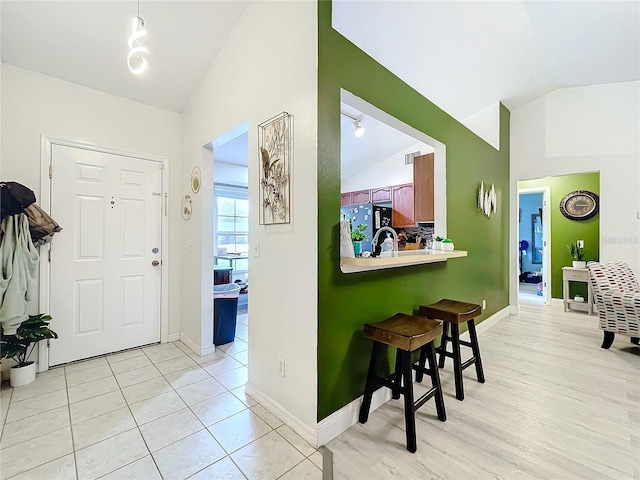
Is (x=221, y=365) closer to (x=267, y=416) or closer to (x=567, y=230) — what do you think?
(x=267, y=416)

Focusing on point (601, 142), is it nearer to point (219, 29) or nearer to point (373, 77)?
point (373, 77)

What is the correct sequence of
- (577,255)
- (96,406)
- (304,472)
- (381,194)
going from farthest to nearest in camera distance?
(381,194) → (577,255) → (96,406) → (304,472)

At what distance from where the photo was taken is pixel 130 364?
271 centimetres

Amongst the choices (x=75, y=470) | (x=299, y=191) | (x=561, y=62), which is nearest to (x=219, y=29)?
(x=299, y=191)

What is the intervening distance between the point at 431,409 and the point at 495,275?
2814 millimetres

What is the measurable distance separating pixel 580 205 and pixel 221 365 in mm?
6036

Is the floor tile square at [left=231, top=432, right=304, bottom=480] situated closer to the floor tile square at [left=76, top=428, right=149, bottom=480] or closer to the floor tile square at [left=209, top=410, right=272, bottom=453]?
the floor tile square at [left=209, top=410, right=272, bottom=453]

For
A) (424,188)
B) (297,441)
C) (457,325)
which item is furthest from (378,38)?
(297,441)

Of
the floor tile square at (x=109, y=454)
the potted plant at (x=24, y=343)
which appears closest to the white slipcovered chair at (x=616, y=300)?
the floor tile square at (x=109, y=454)

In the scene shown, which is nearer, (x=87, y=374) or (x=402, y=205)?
(x=87, y=374)

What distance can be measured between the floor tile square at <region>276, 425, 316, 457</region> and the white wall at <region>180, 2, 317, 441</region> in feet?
0.13

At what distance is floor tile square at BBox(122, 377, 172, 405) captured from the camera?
2.15 metres

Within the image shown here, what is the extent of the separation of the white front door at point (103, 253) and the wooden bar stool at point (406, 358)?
2.55m

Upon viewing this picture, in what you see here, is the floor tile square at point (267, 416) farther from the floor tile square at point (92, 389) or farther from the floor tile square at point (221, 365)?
the floor tile square at point (92, 389)
